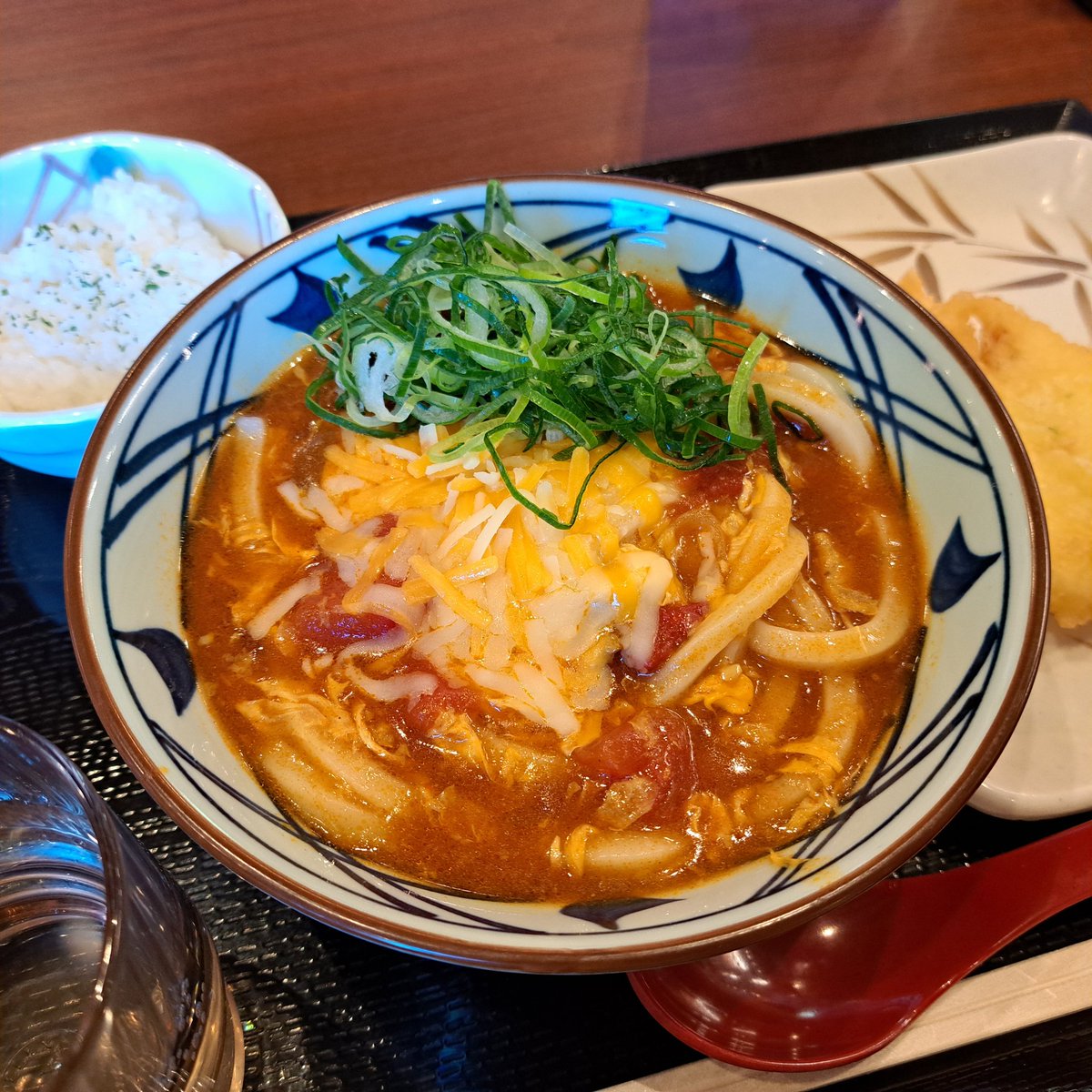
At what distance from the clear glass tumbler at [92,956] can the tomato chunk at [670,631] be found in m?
0.80

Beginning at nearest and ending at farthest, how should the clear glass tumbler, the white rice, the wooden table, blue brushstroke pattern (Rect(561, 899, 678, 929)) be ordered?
the clear glass tumbler → blue brushstroke pattern (Rect(561, 899, 678, 929)) → the white rice → the wooden table

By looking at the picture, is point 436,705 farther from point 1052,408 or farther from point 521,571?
point 1052,408

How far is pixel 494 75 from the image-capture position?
2.94 meters

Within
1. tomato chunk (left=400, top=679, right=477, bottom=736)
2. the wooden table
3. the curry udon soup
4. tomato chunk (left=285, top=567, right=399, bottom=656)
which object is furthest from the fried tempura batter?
tomato chunk (left=285, top=567, right=399, bottom=656)

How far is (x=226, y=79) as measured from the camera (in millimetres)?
2930

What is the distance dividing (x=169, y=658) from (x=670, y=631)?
2.69 ft

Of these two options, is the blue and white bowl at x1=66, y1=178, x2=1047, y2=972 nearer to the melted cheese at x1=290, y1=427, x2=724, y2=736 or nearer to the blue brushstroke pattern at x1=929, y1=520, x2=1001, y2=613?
the blue brushstroke pattern at x1=929, y1=520, x2=1001, y2=613

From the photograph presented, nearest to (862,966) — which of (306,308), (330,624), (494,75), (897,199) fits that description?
(330,624)

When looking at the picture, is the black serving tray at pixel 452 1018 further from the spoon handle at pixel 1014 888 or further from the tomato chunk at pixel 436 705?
the tomato chunk at pixel 436 705

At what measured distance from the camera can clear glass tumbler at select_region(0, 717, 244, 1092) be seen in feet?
3.34

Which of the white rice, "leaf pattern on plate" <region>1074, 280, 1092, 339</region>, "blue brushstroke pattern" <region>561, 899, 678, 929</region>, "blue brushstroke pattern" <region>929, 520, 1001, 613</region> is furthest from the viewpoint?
"leaf pattern on plate" <region>1074, 280, 1092, 339</region>

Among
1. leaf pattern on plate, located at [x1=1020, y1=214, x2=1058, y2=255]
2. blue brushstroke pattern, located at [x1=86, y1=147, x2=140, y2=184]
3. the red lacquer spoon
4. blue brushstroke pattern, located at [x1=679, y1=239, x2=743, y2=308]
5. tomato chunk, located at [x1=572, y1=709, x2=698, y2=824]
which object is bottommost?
the red lacquer spoon

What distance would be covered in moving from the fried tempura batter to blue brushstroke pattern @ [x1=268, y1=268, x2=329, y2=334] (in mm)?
1464

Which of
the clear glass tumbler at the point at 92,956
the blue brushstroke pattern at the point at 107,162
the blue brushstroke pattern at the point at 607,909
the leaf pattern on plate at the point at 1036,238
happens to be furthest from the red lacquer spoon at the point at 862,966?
the blue brushstroke pattern at the point at 107,162
